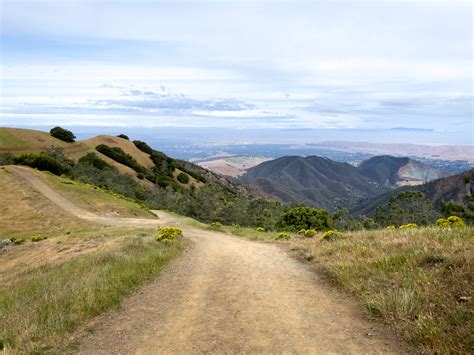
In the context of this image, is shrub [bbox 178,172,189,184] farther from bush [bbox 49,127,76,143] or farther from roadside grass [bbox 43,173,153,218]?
roadside grass [bbox 43,173,153,218]

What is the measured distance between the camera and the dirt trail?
5.93 metres

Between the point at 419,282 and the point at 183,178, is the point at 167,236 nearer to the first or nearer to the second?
the point at 419,282

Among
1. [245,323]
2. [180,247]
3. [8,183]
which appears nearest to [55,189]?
[8,183]

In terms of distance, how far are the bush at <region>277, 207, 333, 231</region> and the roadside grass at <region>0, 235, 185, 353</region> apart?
18970 mm

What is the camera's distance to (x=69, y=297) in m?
8.16

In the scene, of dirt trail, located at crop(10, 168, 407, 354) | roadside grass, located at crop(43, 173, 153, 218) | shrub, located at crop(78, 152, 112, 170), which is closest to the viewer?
dirt trail, located at crop(10, 168, 407, 354)

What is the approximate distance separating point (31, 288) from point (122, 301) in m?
3.58

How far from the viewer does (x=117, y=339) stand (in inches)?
254

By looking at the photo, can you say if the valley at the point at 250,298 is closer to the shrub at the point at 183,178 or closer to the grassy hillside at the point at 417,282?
the grassy hillside at the point at 417,282

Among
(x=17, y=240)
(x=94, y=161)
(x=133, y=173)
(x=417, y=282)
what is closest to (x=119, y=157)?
(x=133, y=173)

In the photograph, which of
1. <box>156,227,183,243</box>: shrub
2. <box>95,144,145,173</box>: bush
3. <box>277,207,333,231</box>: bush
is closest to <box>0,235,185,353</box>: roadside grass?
<box>156,227,183,243</box>: shrub

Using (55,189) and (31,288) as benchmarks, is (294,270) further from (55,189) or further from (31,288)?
(55,189)

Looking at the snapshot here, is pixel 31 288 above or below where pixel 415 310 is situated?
below

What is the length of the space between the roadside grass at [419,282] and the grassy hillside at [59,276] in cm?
551
